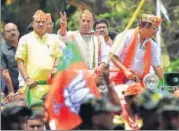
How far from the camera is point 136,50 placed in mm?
16188

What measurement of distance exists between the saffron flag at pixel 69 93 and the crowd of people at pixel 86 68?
1cm

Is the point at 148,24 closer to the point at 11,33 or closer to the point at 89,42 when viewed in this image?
the point at 89,42

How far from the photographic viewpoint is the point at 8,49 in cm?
1692

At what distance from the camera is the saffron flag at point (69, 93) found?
12711 mm

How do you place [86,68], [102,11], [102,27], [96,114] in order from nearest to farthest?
1. [96,114]
2. [86,68]
3. [102,27]
4. [102,11]

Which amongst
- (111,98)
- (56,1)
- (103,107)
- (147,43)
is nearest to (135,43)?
(147,43)

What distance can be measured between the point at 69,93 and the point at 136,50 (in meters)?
3.42

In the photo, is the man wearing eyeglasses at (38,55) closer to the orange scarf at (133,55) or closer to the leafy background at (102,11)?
the orange scarf at (133,55)

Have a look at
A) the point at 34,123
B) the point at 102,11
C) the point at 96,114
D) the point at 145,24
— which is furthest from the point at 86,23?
the point at 102,11

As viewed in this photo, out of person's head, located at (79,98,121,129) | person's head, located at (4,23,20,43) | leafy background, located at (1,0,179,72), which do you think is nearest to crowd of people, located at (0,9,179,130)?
person's head, located at (4,23,20,43)

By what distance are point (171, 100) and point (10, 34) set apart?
4461mm

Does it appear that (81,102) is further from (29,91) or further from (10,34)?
(10,34)

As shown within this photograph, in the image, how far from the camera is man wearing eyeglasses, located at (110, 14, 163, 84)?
15.9m

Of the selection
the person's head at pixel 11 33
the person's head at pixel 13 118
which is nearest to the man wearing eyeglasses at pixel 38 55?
the person's head at pixel 11 33
